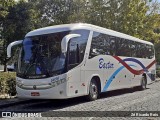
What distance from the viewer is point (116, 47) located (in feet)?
56.2

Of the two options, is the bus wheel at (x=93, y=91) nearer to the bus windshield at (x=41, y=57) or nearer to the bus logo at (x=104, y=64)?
the bus logo at (x=104, y=64)

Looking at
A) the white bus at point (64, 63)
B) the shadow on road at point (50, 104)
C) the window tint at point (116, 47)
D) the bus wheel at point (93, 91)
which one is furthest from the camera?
the window tint at point (116, 47)

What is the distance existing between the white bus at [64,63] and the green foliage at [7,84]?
2.01m

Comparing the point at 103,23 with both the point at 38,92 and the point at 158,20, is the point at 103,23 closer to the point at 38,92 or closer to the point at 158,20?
A: the point at 158,20

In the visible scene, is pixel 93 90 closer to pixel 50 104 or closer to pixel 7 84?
pixel 50 104

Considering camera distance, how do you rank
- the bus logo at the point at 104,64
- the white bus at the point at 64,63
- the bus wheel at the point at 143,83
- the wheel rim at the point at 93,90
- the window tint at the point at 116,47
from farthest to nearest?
the bus wheel at the point at 143,83 → the bus logo at the point at 104,64 → the window tint at the point at 116,47 → the wheel rim at the point at 93,90 → the white bus at the point at 64,63

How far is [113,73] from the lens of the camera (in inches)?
653

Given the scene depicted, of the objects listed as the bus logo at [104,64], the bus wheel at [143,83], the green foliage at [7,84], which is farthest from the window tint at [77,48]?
the bus wheel at [143,83]

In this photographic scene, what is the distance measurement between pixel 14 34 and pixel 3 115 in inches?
1136

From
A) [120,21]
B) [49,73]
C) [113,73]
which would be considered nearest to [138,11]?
[120,21]

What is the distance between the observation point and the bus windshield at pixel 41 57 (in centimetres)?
1217

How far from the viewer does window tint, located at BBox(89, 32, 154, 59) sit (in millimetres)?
14711

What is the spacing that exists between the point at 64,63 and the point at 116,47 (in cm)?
562

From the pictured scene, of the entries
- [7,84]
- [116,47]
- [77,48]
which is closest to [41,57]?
[77,48]
